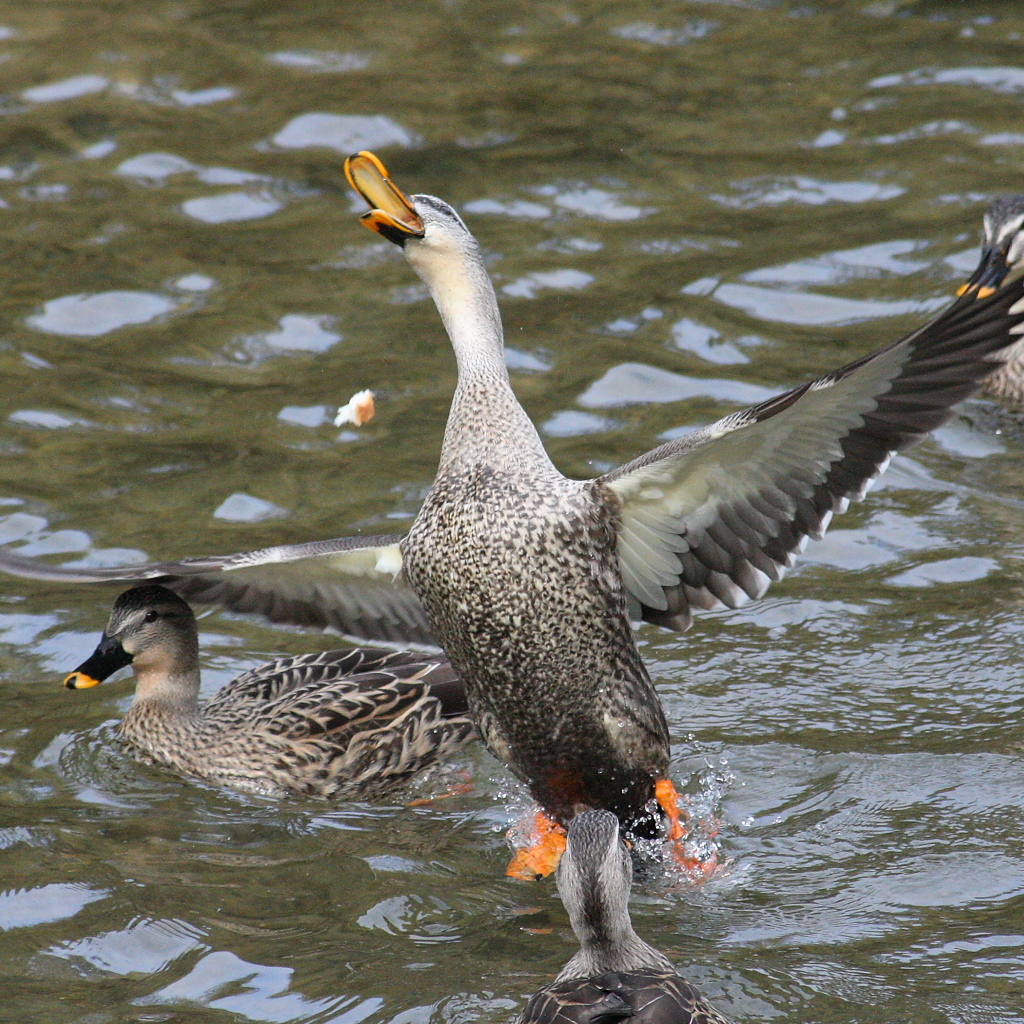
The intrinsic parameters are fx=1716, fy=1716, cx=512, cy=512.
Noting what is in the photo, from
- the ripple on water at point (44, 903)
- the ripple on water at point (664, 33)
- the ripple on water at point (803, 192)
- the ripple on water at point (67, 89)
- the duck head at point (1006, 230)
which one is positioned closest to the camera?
the ripple on water at point (44, 903)

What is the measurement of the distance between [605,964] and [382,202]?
2.69 metres

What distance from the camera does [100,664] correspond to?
6.75m

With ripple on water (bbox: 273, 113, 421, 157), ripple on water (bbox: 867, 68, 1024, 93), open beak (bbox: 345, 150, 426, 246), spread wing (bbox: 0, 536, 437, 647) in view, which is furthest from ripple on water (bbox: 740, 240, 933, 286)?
open beak (bbox: 345, 150, 426, 246)

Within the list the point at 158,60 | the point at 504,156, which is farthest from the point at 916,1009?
the point at 158,60

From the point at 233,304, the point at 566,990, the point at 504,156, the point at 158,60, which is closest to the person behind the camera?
the point at 566,990

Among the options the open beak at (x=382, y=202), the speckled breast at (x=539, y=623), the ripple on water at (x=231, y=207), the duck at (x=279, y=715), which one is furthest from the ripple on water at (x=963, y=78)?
the speckled breast at (x=539, y=623)

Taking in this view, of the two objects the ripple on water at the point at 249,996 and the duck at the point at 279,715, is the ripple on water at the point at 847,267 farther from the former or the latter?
the ripple on water at the point at 249,996

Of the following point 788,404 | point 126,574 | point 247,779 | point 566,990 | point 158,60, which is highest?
point 158,60

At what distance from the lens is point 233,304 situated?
9.95 m

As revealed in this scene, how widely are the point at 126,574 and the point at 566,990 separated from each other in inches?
90.8

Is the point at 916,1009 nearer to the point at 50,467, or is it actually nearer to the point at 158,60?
the point at 50,467

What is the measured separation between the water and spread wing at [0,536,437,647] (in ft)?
2.25

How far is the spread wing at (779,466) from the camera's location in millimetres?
5125

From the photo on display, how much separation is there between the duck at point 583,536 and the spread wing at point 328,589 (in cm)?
4
